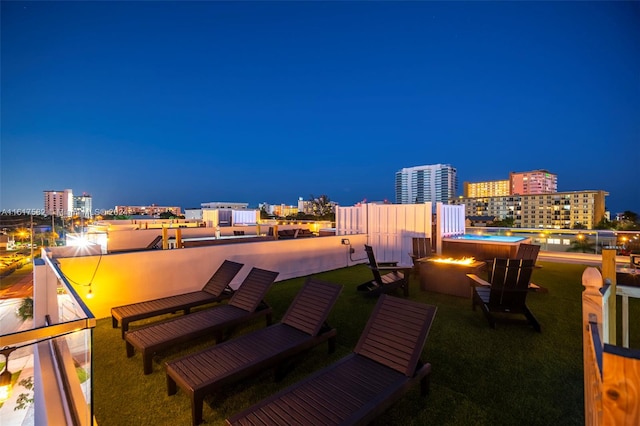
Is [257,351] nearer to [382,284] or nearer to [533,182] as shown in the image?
[382,284]

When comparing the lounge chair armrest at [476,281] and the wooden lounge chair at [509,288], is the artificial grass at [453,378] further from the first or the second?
the lounge chair armrest at [476,281]

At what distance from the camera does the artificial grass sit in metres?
2.45

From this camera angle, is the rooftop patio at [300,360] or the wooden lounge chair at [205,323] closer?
the rooftop patio at [300,360]

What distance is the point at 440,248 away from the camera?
869 cm

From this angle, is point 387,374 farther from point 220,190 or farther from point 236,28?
point 220,190

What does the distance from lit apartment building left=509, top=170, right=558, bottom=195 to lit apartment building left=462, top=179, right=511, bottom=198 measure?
11.6 feet

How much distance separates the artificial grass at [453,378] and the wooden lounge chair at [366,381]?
0.31 m

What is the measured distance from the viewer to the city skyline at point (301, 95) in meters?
24.2

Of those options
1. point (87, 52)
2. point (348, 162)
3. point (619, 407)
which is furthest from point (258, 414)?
point (348, 162)

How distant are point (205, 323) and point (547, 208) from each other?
101832 mm

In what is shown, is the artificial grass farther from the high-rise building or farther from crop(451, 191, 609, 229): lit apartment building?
crop(451, 191, 609, 229): lit apartment building

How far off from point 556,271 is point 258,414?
29.3 feet

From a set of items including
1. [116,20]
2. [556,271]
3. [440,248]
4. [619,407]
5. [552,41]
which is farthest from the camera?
[552,41]

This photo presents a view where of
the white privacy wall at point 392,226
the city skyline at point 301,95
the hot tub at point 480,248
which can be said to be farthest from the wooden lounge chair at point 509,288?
the city skyline at point 301,95
